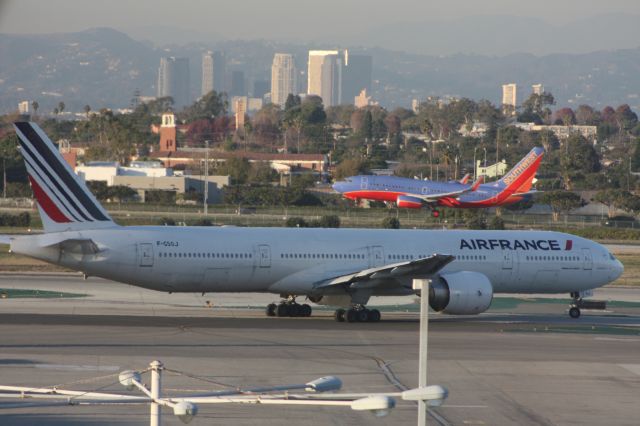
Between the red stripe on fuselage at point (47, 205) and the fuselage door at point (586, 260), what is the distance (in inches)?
712

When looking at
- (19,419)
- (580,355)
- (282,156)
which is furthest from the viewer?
(282,156)

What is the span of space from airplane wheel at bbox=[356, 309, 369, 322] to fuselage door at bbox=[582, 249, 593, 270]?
880 centimetres

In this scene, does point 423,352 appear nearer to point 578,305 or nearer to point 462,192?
point 578,305

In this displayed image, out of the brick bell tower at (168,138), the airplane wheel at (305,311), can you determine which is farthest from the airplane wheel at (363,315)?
the brick bell tower at (168,138)

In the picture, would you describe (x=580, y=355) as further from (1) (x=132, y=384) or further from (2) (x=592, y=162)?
(2) (x=592, y=162)

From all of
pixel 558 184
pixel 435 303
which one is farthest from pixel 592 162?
pixel 435 303

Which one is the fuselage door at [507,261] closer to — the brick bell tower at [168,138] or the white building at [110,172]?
the white building at [110,172]

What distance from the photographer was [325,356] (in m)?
29.3

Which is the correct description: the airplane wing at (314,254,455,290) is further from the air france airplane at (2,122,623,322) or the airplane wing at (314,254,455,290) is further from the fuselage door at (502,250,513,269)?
the fuselage door at (502,250,513,269)

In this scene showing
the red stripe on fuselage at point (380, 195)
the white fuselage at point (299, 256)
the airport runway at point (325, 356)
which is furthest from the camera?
the red stripe on fuselage at point (380, 195)

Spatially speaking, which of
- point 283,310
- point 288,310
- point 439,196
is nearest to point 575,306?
point 288,310

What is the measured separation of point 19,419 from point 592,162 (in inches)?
6180

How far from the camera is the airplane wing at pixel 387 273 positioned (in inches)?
1390

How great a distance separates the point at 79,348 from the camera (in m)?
29.0
